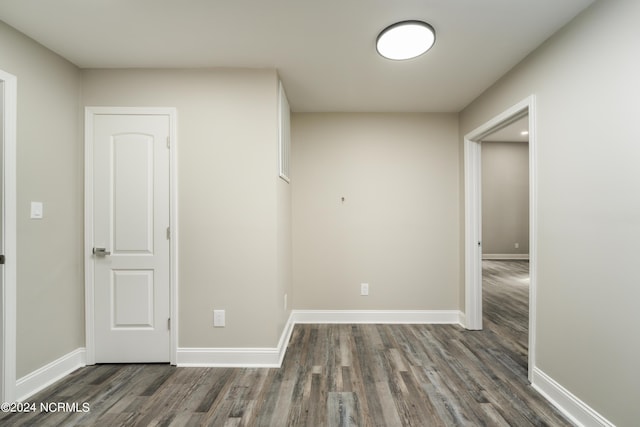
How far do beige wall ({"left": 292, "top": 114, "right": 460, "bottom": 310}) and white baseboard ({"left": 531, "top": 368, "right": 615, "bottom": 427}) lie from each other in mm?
1376

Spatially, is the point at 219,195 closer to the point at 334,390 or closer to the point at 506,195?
the point at 334,390

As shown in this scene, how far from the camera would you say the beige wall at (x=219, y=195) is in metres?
2.35

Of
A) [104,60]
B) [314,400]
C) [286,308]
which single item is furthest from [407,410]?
[104,60]

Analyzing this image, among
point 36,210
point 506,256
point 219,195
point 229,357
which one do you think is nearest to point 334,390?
point 229,357

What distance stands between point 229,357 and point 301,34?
8.12 ft

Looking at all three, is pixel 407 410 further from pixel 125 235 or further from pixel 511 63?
pixel 511 63

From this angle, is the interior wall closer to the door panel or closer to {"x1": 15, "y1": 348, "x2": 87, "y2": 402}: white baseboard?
the door panel

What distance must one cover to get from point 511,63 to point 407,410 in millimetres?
2622

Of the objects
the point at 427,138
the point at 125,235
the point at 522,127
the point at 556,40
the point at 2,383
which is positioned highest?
the point at 522,127

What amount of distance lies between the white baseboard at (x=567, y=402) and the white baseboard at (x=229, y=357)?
1.90 meters

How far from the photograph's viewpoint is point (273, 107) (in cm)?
236

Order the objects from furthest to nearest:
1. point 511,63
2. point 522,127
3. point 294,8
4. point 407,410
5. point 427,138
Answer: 1. point 522,127
2. point 427,138
3. point 511,63
4. point 407,410
5. point 294,8

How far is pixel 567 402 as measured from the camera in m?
1.77

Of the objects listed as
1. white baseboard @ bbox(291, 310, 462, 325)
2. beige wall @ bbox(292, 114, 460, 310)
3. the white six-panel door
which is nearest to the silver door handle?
the white six-panel door
